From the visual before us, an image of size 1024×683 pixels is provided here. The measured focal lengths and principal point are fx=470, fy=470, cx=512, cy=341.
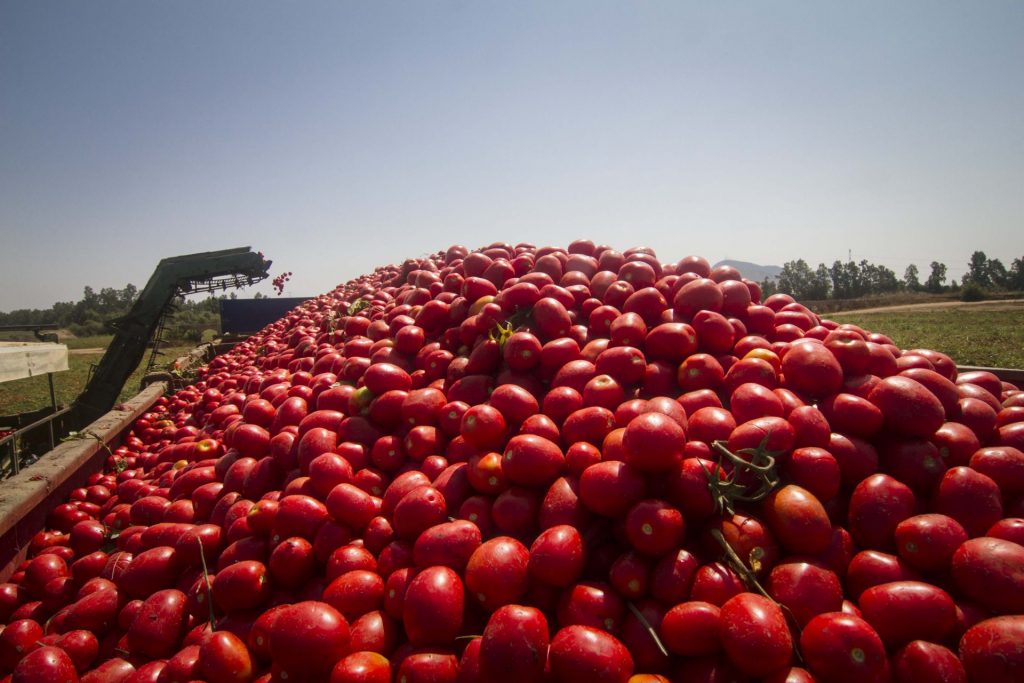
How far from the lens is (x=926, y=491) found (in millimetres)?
2189

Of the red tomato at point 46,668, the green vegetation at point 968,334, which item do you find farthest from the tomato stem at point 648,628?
the green vegetation at point 968,334

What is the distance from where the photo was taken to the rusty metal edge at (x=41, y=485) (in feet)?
12.0

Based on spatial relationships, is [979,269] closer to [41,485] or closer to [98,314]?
[41,485]

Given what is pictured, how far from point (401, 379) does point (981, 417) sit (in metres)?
3.47

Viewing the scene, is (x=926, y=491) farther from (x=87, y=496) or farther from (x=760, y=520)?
(x=87, y=496)

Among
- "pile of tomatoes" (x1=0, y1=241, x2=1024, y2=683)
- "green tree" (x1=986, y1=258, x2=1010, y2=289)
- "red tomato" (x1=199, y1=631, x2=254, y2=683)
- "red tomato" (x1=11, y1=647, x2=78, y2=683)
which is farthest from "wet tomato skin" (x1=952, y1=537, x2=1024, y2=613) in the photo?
"green tree" (x1=986, y1=258, x2=1010, y2=289)

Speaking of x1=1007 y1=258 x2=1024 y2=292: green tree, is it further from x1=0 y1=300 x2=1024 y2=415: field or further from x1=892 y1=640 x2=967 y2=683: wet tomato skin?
x1=892 y1=640 x2=967 y2=683: wet tomato skin

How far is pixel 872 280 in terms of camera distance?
8188cm

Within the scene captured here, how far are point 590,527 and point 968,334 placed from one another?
111ft

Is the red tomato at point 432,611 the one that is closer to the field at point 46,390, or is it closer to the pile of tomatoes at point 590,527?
the pile of tomatoes at point 590,527

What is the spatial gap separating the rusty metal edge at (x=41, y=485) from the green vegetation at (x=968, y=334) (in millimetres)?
22799

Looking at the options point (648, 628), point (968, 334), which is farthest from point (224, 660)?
point (968, 334)

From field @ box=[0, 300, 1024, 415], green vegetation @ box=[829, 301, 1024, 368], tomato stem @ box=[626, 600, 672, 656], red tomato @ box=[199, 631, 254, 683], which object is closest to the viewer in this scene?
tomato stem @ box=[626, 600, 672, 656]

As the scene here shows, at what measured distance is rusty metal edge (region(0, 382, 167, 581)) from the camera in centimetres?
367
